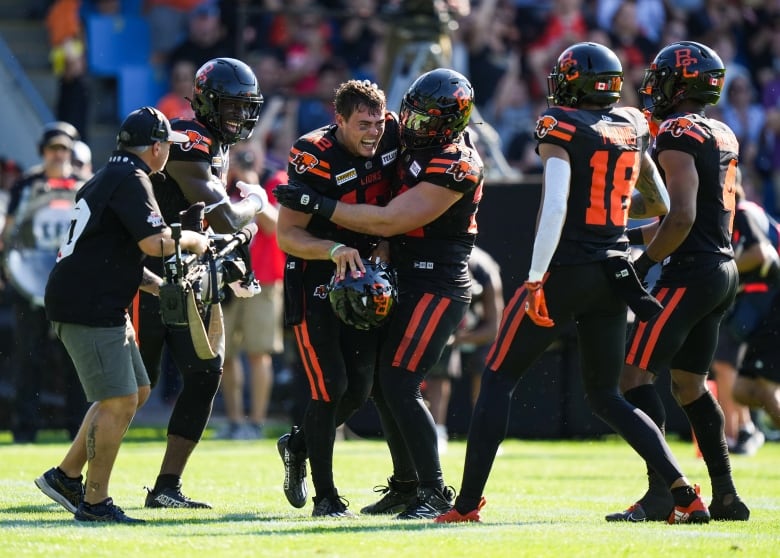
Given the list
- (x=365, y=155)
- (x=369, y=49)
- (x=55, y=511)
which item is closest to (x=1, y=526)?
(x=55, y=511)

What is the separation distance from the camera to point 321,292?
288 inches

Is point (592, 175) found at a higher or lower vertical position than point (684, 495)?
higher

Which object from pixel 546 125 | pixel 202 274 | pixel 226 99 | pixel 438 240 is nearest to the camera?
pixel 546 125

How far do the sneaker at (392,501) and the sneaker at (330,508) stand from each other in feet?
0.77

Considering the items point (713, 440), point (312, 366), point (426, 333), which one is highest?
point (426, 333)

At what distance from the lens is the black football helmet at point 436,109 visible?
23.3ft

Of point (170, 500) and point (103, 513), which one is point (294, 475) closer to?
point (170, 500)

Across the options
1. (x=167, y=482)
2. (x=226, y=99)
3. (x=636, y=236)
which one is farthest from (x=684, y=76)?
(x=167, y=482)

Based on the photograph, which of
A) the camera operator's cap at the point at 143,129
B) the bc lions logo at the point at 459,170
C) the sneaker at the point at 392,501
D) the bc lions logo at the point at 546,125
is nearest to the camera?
the bc lions logo at the point at 546,125

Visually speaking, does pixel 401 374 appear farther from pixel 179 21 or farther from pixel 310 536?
pixel 179 21

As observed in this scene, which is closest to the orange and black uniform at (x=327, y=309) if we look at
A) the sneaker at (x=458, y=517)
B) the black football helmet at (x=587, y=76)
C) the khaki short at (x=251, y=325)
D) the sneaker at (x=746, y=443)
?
the sneaker at (x=458, y=517)

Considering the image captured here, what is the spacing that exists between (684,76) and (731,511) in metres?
2.11

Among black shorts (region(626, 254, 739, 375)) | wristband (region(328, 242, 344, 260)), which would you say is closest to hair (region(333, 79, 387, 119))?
wristband (region(328, 242, 344, 260))

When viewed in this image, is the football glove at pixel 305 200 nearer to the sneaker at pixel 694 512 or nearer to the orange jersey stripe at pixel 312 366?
the orange jersey stripe at pixel 312 366
